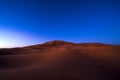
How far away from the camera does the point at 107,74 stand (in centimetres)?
1042

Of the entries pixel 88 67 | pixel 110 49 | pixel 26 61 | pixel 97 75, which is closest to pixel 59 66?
pixel 88 67

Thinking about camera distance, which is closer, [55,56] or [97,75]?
[97,75]

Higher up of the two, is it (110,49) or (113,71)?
(110,49)

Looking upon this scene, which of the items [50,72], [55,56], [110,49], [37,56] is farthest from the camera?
[110,49]

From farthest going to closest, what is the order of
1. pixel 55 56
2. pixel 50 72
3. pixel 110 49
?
pixel 110 49 < pixel 55 56 < pixel 50 72

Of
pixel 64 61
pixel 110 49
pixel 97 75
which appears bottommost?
pixel 97 75

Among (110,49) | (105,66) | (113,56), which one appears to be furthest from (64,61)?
(110,49)

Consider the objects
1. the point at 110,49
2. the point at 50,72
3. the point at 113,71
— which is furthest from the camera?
the point at 110,49

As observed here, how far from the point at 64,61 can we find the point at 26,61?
133 inches

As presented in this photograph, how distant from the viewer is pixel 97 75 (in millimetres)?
10148

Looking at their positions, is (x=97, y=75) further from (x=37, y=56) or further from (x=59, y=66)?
(x=37, y=56)

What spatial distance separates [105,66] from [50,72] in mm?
3954

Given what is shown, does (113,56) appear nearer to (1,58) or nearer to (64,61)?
(64,61)

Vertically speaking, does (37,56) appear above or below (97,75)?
above
